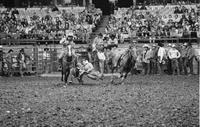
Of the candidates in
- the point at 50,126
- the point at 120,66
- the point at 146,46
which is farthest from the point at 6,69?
the point at 50,126

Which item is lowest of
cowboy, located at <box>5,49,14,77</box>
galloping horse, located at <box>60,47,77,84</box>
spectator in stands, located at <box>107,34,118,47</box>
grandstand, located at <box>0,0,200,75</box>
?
cowboy, located at <box>5,49,14,77</box>

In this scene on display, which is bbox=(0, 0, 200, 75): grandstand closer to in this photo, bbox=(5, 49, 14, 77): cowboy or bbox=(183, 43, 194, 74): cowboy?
bbox=(5, 49, 14, 77): cowboy

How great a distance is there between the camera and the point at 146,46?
81.6 feet

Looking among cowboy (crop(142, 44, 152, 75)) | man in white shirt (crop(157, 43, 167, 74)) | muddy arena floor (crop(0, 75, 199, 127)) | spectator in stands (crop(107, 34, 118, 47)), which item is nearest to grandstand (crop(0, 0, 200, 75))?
spectator in stands (crop(107, 34, 118, 47))

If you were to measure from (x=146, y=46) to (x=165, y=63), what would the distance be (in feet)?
4.68

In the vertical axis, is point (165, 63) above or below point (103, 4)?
below

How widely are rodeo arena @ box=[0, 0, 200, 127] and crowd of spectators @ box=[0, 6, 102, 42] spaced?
0.07m

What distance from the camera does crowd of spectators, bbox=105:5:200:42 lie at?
99.6 feet

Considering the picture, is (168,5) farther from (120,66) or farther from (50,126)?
(50,126)

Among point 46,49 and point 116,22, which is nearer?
point 46,49

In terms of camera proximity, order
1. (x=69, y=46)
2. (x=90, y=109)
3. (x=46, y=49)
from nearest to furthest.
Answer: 1. (x=90, y=109)
2. (x=69, y=46)
3. (x=46, y=49)

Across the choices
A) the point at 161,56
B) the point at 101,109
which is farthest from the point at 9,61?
the point at 101,109

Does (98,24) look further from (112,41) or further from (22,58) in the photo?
(22,58)

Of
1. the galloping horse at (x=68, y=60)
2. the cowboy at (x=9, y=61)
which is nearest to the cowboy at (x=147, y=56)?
the cowboy at (x=9, y=61)
